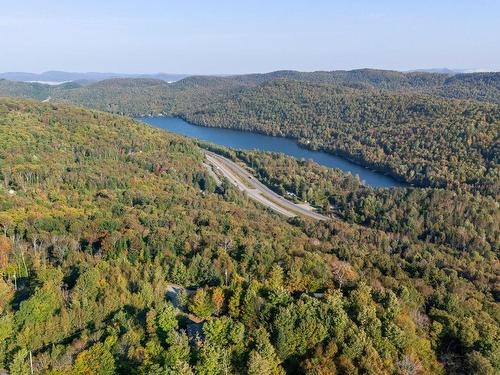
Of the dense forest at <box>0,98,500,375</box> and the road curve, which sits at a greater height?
the dense forest at <box>0,98,500,375</box>

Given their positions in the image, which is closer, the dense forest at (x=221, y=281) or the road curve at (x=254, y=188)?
the dense forest at (x=221, y=281)

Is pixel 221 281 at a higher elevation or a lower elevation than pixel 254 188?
higher

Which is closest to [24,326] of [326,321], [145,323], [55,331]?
[55,331]

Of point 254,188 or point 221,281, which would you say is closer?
point 221,281

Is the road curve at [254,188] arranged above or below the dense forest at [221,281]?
below

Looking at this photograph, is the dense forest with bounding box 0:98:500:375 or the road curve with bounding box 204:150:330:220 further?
the road curve with bounding box 204:150:330:220

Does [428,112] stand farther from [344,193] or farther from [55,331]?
[55,331]
